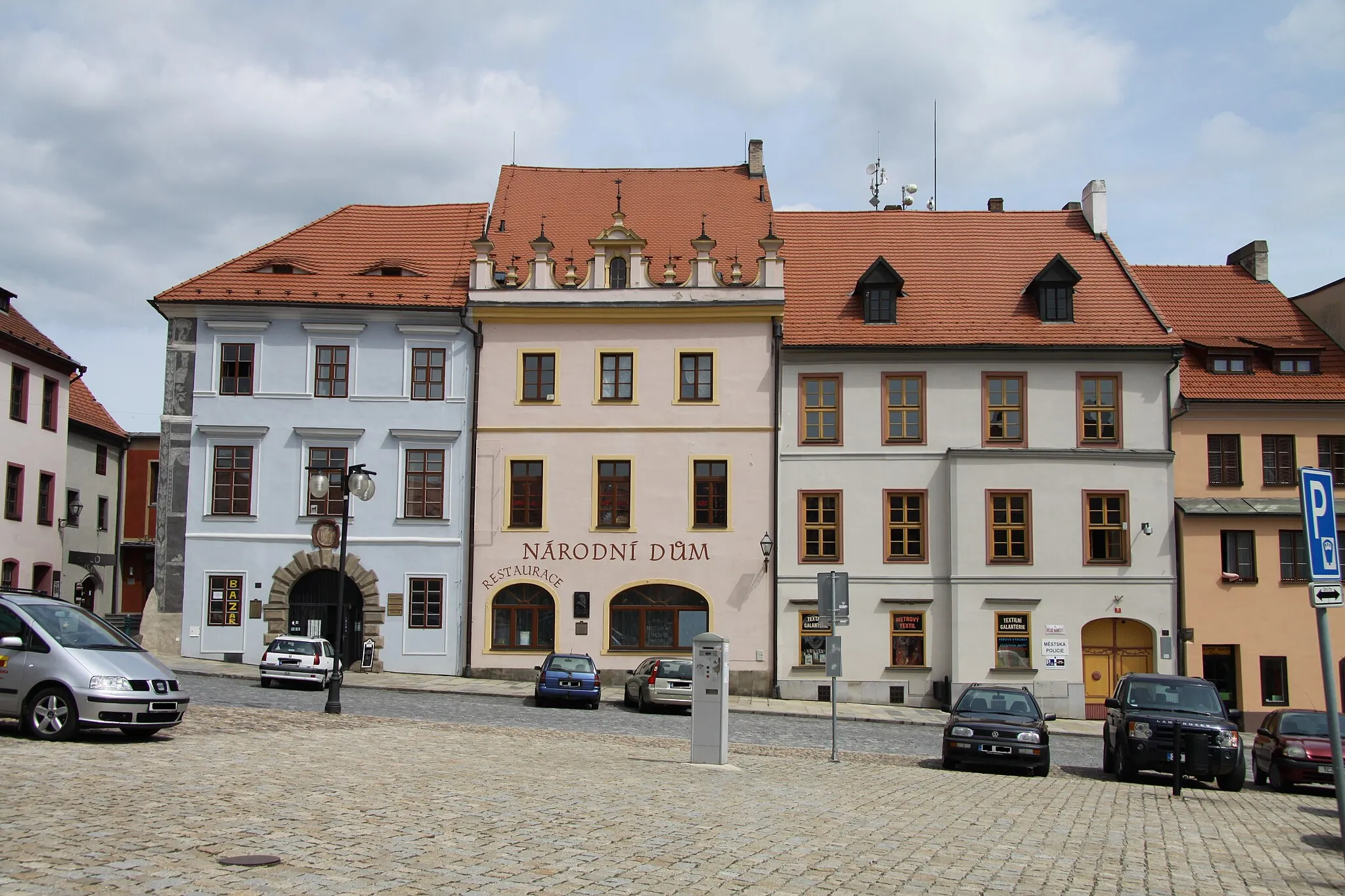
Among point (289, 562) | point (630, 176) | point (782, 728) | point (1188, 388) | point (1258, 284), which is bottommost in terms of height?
point (782, 728)

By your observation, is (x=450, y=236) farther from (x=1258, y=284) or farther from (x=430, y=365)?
(x=1258, y=284)

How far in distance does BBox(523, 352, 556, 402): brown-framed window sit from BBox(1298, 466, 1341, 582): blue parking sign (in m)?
28.0

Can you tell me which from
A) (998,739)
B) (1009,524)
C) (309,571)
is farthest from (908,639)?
(309,571)

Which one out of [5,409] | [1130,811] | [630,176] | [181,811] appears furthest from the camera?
[630,176]

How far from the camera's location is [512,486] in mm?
37188

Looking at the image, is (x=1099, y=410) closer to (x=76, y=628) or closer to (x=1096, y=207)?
(x=1096, y=207)

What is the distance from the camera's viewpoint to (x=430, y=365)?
3753 cm

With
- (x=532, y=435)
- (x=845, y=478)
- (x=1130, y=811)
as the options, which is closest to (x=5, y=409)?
(x=532, y=435)

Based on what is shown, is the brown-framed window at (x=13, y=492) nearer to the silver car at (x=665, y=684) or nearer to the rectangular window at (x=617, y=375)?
the rectangular window at (x=617, y=375)

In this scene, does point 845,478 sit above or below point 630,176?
below

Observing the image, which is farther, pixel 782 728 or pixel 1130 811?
pixel 782 728

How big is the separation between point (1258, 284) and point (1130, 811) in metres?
31.1

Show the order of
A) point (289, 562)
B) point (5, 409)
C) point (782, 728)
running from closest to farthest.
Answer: point (782, 728)
point (289, 562)
point (5, 409)

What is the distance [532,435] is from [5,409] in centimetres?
1688
